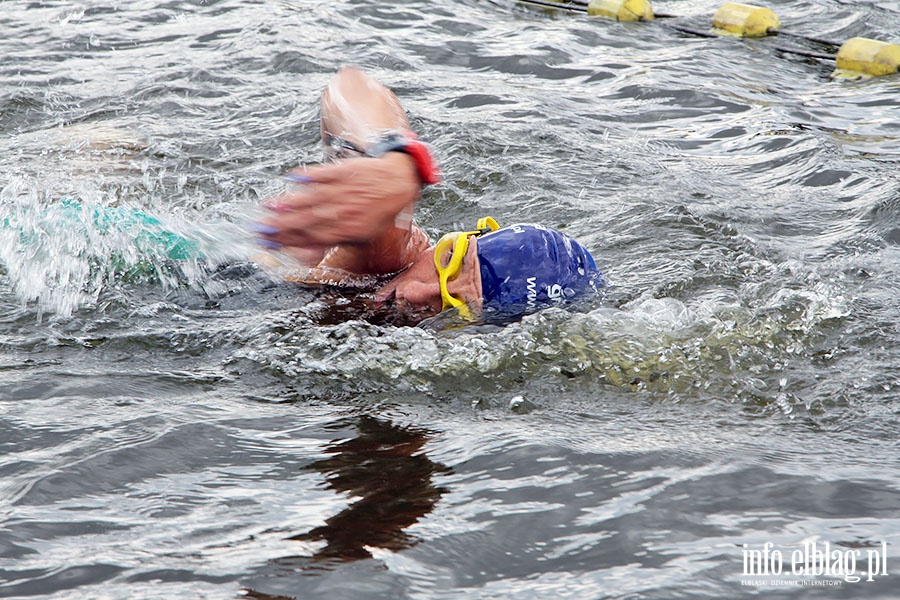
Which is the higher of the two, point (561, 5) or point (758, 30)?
point (561, 5)

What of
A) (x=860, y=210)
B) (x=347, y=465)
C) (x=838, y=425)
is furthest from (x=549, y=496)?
(x=860, y=210)

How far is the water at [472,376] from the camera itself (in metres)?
2.64

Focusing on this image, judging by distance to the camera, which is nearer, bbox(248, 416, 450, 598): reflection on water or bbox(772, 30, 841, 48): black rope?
bbox(248, 416, 450, 598): reflection on water

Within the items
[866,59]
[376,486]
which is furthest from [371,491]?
[866,59]

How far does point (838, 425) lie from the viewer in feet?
11.2

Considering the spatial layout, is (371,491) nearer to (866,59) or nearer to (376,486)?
(376,486)

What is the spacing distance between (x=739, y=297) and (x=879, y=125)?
12.0 feet

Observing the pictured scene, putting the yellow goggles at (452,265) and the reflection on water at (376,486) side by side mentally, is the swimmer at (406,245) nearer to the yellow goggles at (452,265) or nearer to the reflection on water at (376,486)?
the yellow goggles at (452,265)

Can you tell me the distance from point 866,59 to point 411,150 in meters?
6.78

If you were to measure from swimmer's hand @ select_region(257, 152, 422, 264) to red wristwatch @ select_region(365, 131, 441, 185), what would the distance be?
0.08 feet

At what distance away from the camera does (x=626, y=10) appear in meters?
10.6

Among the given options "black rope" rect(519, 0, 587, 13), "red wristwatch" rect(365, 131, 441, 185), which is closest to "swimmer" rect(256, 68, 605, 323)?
"red wristwatch" rect(365, 131, 441, 185)

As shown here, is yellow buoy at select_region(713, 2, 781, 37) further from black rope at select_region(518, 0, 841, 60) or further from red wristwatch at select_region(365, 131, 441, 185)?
red wristwatch at select_region(365, 131, 441, 185)

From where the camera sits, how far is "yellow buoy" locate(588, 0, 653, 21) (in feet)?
34.8
